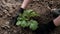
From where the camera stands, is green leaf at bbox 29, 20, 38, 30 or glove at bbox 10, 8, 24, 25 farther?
glove at bbox 10, 8, 24, 25

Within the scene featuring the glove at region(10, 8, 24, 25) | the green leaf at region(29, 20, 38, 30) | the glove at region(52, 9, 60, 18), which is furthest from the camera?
the glove at region(52, 9, 60, 18)

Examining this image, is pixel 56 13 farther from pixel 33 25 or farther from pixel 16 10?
pixel 16 10

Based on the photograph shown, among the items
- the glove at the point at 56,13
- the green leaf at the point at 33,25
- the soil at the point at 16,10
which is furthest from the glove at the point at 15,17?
the glove at the point at 56,13

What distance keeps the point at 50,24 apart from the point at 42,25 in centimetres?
12

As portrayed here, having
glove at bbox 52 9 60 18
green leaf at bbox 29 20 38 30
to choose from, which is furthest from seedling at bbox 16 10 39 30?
glove at bbox 52 9 60 18

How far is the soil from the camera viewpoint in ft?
8.41

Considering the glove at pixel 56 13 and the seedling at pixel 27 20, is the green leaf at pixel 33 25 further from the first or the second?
the glove at pixel 56 13

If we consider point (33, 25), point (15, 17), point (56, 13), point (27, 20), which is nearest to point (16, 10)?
point (15, 17)

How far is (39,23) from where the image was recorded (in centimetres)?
264

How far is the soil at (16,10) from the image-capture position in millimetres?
2564

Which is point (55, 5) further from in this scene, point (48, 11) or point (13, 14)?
point (13, 14)

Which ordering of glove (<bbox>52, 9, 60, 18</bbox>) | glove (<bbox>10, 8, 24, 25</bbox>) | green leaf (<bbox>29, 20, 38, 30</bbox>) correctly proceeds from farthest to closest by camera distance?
glove (<bbox>52, 9, 60, 18</bbox>)
glove (<bbox>10, 8, 24, 25</bbox>)
green leaf (<bbox>29, 20, 38, 30</bbox>)

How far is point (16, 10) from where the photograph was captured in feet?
9.31

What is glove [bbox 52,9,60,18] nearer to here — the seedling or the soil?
the soil
